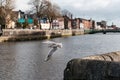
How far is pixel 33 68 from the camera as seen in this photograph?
90.0 ft

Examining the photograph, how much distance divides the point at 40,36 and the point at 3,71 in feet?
230

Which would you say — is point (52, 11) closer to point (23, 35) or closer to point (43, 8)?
point (43, 8)

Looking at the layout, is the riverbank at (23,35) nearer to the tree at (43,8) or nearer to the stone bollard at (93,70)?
the tree at (43,8)

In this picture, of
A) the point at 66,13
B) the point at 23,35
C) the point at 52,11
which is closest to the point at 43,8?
the point at 52,11

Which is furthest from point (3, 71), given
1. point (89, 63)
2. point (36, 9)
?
point (36, 9)

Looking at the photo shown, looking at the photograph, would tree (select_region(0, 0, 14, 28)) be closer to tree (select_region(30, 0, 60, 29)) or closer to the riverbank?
the riverbank

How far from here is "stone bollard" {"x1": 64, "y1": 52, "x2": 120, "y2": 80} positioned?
39.0 feet

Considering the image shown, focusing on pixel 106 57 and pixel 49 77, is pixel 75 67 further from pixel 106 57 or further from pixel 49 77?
pixel 49 77

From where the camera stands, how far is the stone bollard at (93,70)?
39.0 feet

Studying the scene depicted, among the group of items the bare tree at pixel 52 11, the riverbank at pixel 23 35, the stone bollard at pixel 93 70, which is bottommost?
the riverbank at pixel 23 35

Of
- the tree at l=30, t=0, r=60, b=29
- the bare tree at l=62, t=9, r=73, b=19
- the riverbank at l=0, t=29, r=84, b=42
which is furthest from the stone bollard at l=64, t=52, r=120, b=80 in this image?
the bare tree at l=62, t=9, r=73, b=19

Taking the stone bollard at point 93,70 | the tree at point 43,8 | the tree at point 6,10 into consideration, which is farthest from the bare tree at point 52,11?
the stone bollard at point 93,70

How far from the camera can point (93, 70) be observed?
12.5 metres

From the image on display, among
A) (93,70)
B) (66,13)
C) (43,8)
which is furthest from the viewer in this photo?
(66,13)
